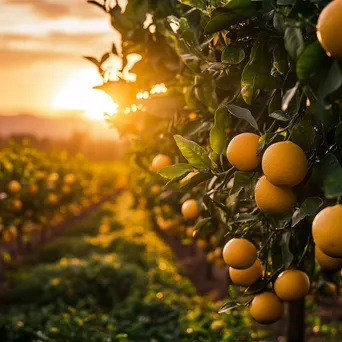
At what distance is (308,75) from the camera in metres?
0.99

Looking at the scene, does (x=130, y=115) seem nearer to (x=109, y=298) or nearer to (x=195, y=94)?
(x=195, y=94)

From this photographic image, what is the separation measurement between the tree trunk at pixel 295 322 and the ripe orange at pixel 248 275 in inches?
111

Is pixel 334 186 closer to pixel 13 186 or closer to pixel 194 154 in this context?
pixel 194 154

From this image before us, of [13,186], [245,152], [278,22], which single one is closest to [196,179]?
Result: [245,152]

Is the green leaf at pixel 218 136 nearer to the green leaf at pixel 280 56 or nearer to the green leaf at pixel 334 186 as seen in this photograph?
the green leaf at pixel 280 56

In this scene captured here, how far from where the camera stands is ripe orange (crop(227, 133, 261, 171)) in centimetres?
139

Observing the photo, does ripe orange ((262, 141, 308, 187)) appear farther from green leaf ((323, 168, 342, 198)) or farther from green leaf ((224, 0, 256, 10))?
green leaf ((224, 0, 256, 10))

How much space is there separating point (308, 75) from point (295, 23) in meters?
0.16

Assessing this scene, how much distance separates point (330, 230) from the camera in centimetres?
112

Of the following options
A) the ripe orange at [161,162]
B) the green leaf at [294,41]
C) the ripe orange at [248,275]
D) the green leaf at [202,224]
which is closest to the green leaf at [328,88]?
the green leaf at [294,41]

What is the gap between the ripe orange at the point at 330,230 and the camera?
1110 millimetres

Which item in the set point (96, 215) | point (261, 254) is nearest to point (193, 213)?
point (261, 254)

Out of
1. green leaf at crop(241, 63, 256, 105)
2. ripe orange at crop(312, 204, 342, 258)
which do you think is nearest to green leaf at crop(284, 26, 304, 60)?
green leaf at crop(241, 63, 256, 105)

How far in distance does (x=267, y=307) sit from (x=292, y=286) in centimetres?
13
